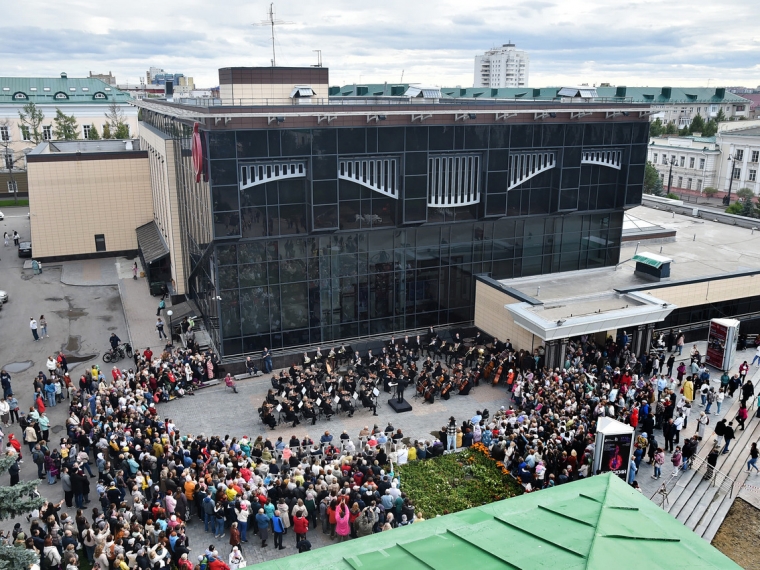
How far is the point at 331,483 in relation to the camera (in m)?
18.4

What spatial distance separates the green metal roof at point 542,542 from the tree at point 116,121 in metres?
76.0

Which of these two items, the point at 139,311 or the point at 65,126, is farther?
the point at 65,126

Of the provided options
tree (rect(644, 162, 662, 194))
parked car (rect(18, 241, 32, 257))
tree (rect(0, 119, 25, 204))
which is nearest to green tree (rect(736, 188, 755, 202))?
tree (rect(644, 162, 662, 194))

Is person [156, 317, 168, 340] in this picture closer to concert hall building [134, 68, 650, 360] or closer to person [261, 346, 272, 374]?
concert hall building [134, 68, 650, 360]

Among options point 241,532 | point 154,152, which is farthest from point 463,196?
point 154,152

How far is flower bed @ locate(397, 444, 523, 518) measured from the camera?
1922 centimetres

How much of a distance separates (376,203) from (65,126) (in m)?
58.7

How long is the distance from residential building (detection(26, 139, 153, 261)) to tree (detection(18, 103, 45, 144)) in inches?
1260

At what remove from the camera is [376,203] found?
29547 mm

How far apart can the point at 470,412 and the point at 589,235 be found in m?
13.8

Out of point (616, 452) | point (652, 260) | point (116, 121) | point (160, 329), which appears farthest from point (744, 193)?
point (116, 121)

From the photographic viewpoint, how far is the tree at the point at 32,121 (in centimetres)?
7406

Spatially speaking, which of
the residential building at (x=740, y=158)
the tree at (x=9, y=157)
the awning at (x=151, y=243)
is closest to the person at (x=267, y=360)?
the awning at (x=151, y=243)

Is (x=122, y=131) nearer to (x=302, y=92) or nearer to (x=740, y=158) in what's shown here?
(x=302, y=92)
